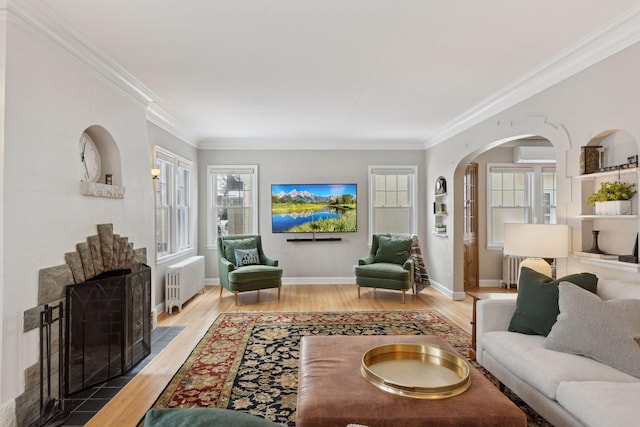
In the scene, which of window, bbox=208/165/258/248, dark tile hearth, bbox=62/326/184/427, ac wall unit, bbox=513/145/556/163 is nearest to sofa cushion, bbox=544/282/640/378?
dark tile hearth, bbox=62/326/184/427

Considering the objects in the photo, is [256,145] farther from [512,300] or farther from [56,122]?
[512,300]

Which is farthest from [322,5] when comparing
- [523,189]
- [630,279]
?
[523,189]

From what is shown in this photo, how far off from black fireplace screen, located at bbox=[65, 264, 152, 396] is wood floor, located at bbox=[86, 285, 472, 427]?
0.22 m

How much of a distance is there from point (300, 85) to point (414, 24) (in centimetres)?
148

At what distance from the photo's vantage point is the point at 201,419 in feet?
2.40

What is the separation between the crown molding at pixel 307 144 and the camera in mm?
6582

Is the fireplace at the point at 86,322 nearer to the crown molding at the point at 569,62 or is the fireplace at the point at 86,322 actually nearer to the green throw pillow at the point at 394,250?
the green throw pillow at the point at 394,250

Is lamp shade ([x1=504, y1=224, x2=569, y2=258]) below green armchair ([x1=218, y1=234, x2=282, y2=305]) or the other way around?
the other way around

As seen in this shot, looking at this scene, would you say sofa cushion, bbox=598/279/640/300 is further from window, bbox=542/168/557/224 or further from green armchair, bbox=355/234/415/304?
window, bbox=542/168/557/224

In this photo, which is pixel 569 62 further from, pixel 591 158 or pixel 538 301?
pixel 538 301

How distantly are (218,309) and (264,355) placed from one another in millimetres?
1861

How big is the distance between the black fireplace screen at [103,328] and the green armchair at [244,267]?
1.93 metres

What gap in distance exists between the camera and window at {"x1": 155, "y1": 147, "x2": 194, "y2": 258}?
16.6 ft

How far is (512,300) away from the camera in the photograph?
2.90m
